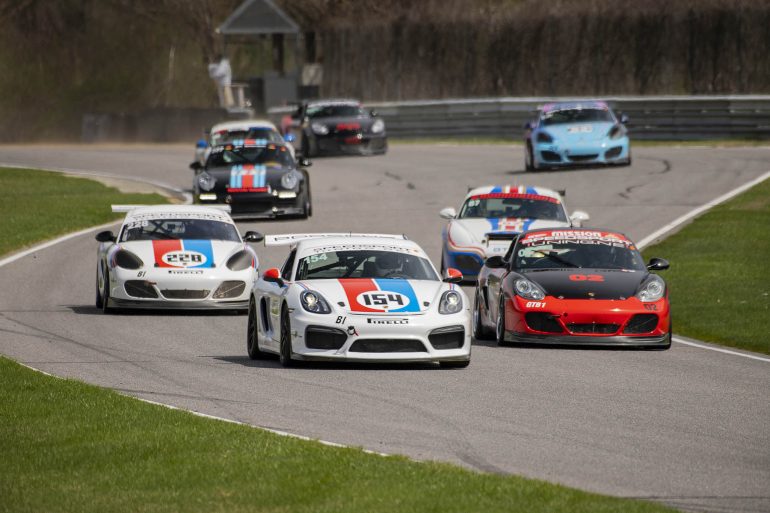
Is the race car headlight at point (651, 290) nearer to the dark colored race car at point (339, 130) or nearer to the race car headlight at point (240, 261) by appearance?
the race car headlight at point (240, 261)

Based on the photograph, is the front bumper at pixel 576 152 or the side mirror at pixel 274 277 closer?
the side mirror at pixel 274 277

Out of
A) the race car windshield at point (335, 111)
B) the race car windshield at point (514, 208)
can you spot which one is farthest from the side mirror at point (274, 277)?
the race car windshield at point (335, 111)

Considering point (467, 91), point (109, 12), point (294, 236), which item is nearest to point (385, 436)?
point (294, 236)

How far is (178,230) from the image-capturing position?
20516 millimetres

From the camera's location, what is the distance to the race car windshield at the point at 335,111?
4241 centimetres

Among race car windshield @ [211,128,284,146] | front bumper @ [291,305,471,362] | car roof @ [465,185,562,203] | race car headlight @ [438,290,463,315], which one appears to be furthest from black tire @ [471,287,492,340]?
race car windshield @ [211,128,284,146]

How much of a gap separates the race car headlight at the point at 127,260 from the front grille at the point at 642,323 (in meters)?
6.26

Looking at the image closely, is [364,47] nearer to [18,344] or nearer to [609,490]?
[18,344]

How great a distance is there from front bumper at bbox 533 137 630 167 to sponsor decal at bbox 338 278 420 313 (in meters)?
20.8

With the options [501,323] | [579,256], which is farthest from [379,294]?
[579,256]

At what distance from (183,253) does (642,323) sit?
6.22 m

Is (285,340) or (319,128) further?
(319,128)

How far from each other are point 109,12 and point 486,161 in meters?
41.3

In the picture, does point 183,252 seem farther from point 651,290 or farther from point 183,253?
point 651,290
